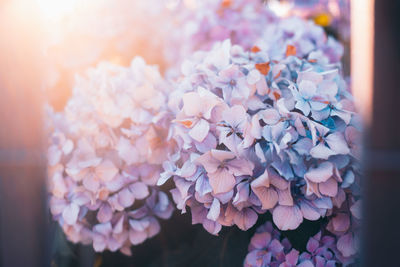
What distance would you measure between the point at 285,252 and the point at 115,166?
256 mm

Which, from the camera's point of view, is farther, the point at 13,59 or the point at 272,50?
the point at 272,50

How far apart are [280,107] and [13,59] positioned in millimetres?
304

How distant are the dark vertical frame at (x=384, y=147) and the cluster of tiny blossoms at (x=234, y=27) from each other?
1.34ft

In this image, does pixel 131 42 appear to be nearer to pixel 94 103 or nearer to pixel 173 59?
pixel 173 59

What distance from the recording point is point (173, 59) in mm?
939

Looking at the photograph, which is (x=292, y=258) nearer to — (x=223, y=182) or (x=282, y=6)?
(x=223, y=182)

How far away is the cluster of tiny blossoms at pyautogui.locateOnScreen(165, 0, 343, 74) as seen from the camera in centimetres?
76

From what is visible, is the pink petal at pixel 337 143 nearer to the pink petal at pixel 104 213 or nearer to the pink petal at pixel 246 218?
the pink petal at pixel 246 218

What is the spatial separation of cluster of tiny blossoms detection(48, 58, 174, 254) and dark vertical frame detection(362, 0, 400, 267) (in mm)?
290

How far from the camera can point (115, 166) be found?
0.58 m

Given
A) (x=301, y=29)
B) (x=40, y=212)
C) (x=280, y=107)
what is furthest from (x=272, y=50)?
(x=40, y=212)

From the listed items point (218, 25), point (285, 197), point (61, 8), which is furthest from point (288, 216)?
point (61, 8)

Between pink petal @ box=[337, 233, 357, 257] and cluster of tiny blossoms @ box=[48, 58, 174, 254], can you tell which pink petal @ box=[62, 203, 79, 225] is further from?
pink petal @ box=[337, 233, 357, 257]

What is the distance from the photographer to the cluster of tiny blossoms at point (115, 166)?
57 centimetres
